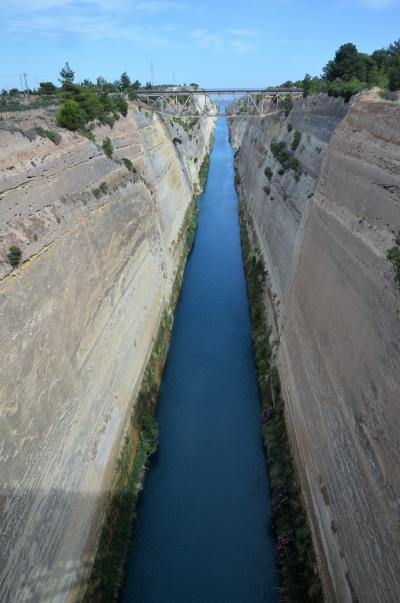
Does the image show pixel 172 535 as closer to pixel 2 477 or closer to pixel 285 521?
pixel 285 521

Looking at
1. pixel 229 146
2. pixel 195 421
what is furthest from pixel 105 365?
pixel 229 146

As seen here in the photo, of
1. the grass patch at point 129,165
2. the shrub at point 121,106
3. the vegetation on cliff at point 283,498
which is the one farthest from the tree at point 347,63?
the vegetation on cliff at point 283,498

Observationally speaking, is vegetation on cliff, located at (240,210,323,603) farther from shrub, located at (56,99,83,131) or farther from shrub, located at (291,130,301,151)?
shrub, located at (56,99,83,131)

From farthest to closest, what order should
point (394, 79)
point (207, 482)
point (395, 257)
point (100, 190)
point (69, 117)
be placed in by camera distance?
point (394, 79) → point (69, 117) → point (100, 190) → point (207, 482) → point (395, 257)

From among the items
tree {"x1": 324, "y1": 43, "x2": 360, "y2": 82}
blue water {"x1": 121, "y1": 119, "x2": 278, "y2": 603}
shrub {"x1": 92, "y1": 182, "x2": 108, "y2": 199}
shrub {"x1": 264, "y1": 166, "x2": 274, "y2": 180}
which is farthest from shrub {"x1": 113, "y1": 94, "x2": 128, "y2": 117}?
tree {"x1": 324, "y1": 43, "x2": 360, "y2": 82}

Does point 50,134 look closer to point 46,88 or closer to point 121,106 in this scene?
point 121,106

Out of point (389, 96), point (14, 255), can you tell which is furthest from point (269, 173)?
point (14, 255)

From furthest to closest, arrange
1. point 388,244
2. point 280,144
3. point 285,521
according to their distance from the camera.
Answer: point 280,144
point 285,521
point 388,244
